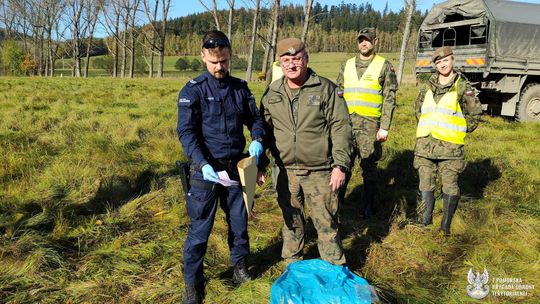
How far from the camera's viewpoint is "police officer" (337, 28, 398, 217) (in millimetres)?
3949

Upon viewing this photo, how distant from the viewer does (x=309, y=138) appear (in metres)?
2.64

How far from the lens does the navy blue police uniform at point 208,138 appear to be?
2.41m

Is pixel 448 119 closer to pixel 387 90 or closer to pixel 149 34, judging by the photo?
pixel 387 90

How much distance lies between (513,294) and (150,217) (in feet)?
11.0

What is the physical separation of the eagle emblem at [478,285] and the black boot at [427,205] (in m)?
0.97

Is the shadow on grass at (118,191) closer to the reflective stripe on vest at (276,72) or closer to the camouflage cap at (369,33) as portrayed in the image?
the reflective stripe on vest at (276,72)

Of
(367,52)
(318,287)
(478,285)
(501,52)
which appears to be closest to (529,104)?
(501,52)

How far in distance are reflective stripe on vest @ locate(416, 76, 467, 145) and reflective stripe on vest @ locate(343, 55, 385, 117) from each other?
0.57 meters

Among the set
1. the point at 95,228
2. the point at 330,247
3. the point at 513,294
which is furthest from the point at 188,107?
the point at 513,294

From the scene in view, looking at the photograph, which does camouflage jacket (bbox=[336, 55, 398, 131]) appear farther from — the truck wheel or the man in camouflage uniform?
the truck wheel

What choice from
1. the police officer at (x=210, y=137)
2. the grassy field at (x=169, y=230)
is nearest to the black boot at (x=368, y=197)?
the grassy field at (x=169, y=230)

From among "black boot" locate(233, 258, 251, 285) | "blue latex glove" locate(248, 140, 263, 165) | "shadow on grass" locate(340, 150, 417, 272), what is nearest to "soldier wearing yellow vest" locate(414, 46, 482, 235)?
"shadow on grass" locate(340, 150, 417, 272)

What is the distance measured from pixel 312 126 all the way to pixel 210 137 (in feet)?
2.36

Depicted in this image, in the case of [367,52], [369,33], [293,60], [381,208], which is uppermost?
[369,33]
